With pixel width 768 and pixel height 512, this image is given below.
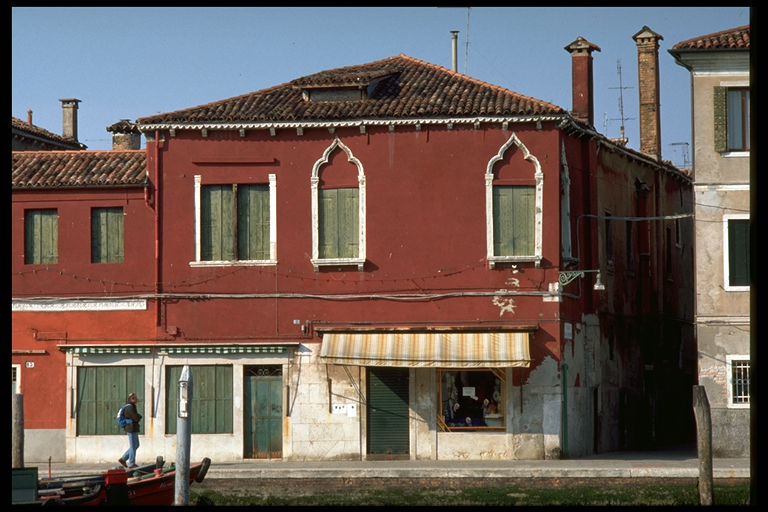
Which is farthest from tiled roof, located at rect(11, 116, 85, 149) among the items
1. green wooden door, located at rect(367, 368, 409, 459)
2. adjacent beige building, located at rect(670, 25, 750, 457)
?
adjacent beige building, located at rect(670, 25, 750, 457)

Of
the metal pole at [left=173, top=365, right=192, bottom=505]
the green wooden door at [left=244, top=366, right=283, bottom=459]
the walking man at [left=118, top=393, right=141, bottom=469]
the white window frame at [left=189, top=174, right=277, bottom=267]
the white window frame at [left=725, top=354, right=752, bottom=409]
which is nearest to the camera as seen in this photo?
the metal pole at [left=173, top=365, right=192, bottom=505]

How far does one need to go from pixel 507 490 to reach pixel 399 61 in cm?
1182

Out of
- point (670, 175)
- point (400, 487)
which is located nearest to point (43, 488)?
point (400, 487)

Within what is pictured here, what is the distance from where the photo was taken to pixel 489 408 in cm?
2786

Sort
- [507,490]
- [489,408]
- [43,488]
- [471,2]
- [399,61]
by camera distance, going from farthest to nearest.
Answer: [399,61] < [489,408] < [507,490] < [43,488] < [471,2]

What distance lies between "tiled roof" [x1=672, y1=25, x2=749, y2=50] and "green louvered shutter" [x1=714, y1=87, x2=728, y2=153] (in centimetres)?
86

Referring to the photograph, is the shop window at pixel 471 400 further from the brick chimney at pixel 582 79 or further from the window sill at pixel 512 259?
the brick chimney at pixel 582 79

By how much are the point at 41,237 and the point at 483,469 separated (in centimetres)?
1125

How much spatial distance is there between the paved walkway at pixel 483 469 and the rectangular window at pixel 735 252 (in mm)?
3701

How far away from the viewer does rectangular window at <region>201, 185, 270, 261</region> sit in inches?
1140

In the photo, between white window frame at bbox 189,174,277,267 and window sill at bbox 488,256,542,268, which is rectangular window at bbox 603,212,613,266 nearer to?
window sill at bbox 488,256,542,268

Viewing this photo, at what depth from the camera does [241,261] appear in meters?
29.0

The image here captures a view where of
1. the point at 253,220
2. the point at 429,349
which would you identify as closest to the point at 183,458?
the point at 429,349

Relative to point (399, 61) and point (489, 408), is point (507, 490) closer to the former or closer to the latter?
point (489, 408)
